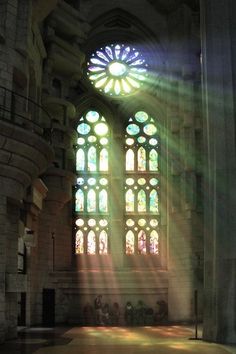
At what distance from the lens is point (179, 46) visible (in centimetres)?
2944

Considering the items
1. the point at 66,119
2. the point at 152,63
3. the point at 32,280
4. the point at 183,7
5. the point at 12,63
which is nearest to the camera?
the point at 12,63

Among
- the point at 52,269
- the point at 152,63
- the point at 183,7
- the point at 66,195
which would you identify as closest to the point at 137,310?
the point at 52,269

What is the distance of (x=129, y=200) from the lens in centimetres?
3014

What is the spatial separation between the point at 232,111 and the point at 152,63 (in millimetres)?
16708

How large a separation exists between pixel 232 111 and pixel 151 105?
1582cm

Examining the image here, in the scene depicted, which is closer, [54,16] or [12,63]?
[12,63]

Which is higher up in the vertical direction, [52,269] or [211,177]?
[211,177]

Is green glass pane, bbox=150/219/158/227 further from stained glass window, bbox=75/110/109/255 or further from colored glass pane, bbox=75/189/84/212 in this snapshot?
colored glass pane, bbox=75/189/84/212

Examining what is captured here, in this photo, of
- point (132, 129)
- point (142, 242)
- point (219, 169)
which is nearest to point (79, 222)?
point (142, 242)

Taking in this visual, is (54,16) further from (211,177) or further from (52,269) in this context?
(52,269)

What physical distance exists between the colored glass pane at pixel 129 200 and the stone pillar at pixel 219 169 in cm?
1389

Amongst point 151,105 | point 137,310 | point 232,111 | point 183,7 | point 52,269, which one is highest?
point 183,7

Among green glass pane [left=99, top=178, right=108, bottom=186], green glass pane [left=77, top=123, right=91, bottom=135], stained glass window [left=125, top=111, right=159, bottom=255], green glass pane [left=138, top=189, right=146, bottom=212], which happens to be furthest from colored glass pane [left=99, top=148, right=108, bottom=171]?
green glass pane [left=138, top=189, right=146, bottom=212]

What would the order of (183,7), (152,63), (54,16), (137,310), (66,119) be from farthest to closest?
(152,63) → (183,7) → (137,310) → (66,119) → (54,16)
